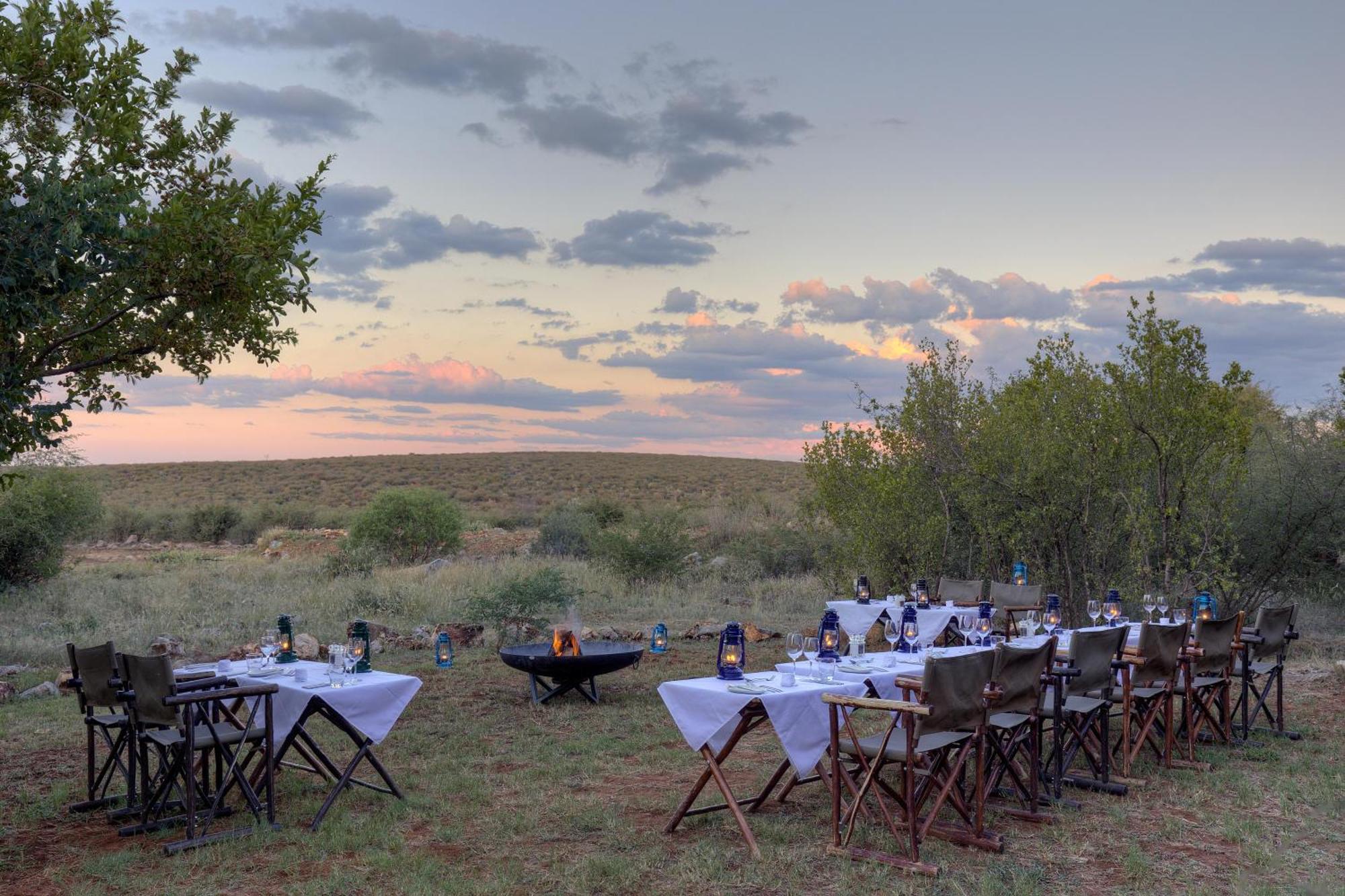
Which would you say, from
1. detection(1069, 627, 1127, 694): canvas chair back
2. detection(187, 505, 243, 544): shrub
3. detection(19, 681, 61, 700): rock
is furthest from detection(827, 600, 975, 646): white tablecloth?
detection(187, 505, 243, 544): shrub

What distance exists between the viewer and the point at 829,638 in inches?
229

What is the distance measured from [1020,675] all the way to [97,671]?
4945 mm

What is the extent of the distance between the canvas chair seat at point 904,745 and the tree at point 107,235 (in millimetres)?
3906

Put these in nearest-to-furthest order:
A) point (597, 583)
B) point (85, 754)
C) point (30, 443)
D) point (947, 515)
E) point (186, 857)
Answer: point (186, 857)
point (30, 443)
point (85, 754)
point (947, 515)
point (597, 583)

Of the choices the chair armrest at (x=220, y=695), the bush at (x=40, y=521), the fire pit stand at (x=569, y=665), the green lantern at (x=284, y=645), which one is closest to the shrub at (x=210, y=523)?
the bush at (x=40, y=521)

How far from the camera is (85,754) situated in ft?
24.3

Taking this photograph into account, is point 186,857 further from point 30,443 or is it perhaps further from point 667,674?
point 667,674

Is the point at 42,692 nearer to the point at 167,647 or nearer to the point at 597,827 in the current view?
the point at 167,647

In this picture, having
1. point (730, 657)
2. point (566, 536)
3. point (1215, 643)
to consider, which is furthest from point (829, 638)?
point (566, 536)

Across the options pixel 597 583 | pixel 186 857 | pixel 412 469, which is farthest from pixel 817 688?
pixel 412 469

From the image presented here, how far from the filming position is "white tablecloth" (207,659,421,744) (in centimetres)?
566

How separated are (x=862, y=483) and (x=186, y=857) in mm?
9468

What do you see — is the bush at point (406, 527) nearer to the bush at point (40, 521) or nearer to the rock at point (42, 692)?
the bush at point (40, 521)

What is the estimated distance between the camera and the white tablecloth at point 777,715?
5.07 meters
